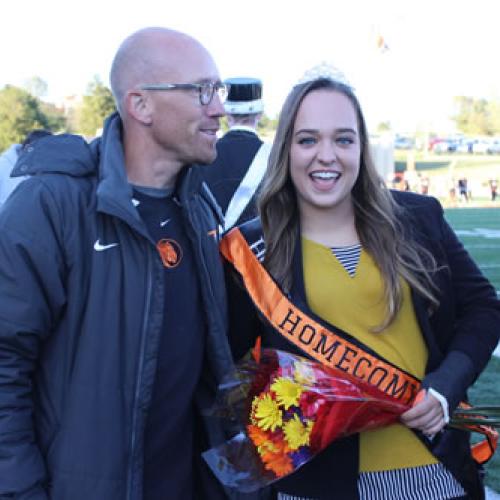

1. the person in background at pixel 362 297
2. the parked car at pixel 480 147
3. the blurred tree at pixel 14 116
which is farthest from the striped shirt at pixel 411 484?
the parked car at pixel 480 147

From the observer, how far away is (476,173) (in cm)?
4647

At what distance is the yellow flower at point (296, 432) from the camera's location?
1.87 m

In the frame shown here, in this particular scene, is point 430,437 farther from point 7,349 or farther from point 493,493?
point 493,493

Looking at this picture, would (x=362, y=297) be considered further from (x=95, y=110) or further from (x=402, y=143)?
(x=402, y=143)

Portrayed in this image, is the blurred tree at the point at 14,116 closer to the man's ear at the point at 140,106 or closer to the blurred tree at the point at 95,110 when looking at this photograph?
the blurred tree at the point at 95,110

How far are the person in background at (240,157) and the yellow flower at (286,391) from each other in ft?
3.46

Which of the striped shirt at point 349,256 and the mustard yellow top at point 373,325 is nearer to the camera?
the mustard yellow top at point 373,325

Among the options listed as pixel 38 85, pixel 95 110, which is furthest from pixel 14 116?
pixel 38 85

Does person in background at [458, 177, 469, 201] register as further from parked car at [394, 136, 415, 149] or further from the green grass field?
parked car at [394, 136, 415, 149]

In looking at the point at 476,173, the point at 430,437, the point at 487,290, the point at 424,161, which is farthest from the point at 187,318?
the point at 424,161

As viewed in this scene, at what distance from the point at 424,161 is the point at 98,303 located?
2445 inches

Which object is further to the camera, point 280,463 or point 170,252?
point 170,252

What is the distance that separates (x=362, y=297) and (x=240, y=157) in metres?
2.36

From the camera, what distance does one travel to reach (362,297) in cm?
211
